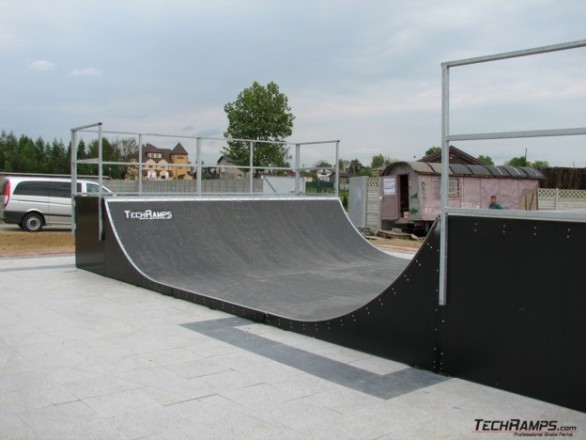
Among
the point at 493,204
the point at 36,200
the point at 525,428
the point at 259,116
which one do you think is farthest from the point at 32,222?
the point at 525,428

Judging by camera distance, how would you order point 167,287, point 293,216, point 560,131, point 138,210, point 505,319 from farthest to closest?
point 293,216, point 138,210, point 167,287, point 505,319, point 560,131

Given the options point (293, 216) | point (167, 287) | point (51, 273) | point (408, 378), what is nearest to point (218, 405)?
point (408, 378)

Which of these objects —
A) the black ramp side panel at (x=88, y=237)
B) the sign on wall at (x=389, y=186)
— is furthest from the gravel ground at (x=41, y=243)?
the black ramp side panel at (x=88, y=237)

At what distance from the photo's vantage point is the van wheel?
19.0 metres

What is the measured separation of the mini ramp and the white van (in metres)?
9.83

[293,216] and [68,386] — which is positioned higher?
[293,216]

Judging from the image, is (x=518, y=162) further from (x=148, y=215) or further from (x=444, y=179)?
(x=148, y=215)

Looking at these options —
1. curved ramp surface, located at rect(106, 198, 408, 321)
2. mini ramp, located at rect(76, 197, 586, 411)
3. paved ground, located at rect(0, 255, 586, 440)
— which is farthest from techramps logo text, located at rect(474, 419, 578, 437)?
curved ramp surface, located at rect(106, 198, 408, 321)

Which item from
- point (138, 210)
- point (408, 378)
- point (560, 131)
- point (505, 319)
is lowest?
point (408, 378)

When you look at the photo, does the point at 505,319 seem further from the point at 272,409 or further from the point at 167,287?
the point at 167,287

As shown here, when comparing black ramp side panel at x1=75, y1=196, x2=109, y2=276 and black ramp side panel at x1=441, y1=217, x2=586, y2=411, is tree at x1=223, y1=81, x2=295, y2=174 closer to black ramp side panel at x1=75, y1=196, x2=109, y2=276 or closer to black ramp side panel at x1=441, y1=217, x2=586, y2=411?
black ramp side panel at x1=75, y1=196, x2=109, y2=276

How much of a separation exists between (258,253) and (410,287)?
5516 millimetres

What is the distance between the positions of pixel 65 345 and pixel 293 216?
665 centimetres

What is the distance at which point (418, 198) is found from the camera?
19.3 m
